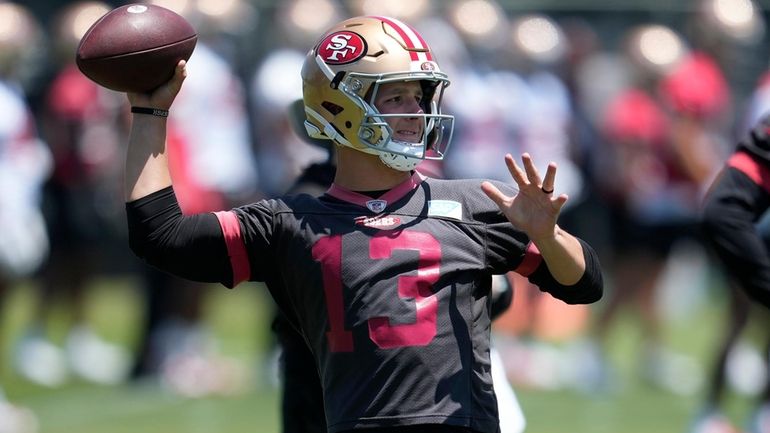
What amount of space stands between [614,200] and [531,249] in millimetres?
6799

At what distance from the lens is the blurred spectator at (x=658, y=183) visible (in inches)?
387

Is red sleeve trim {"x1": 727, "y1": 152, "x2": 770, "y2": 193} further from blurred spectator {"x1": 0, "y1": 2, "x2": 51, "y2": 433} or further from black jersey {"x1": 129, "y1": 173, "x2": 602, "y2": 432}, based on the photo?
blurred spectator {"x1": 0, "y1": 2, "x2": 51, "y2": 433}

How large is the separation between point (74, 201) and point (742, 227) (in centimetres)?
670

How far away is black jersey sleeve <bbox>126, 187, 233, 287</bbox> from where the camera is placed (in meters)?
3.54

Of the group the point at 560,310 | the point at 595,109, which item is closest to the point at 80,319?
the point at 560,310

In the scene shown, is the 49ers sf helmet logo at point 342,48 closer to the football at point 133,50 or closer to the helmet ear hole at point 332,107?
the helmet ear hole at point 332,107

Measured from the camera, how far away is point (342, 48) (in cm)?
381

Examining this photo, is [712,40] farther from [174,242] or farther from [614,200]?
[174,242]

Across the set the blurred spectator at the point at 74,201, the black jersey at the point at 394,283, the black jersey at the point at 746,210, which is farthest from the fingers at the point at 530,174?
the blurred spectator at the point at 74,201

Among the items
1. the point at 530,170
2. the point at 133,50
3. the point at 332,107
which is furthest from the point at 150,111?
the point at 530,170

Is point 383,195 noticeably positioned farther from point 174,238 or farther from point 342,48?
point 174,238

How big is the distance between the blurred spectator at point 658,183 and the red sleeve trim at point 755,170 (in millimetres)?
4634

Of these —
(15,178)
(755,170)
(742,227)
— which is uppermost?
(755,170)

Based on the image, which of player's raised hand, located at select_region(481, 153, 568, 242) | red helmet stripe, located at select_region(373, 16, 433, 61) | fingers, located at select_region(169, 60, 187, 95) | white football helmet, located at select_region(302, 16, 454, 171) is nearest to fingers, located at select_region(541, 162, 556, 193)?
player's raised hand, located at select_region(481, 153, 568, 242)
